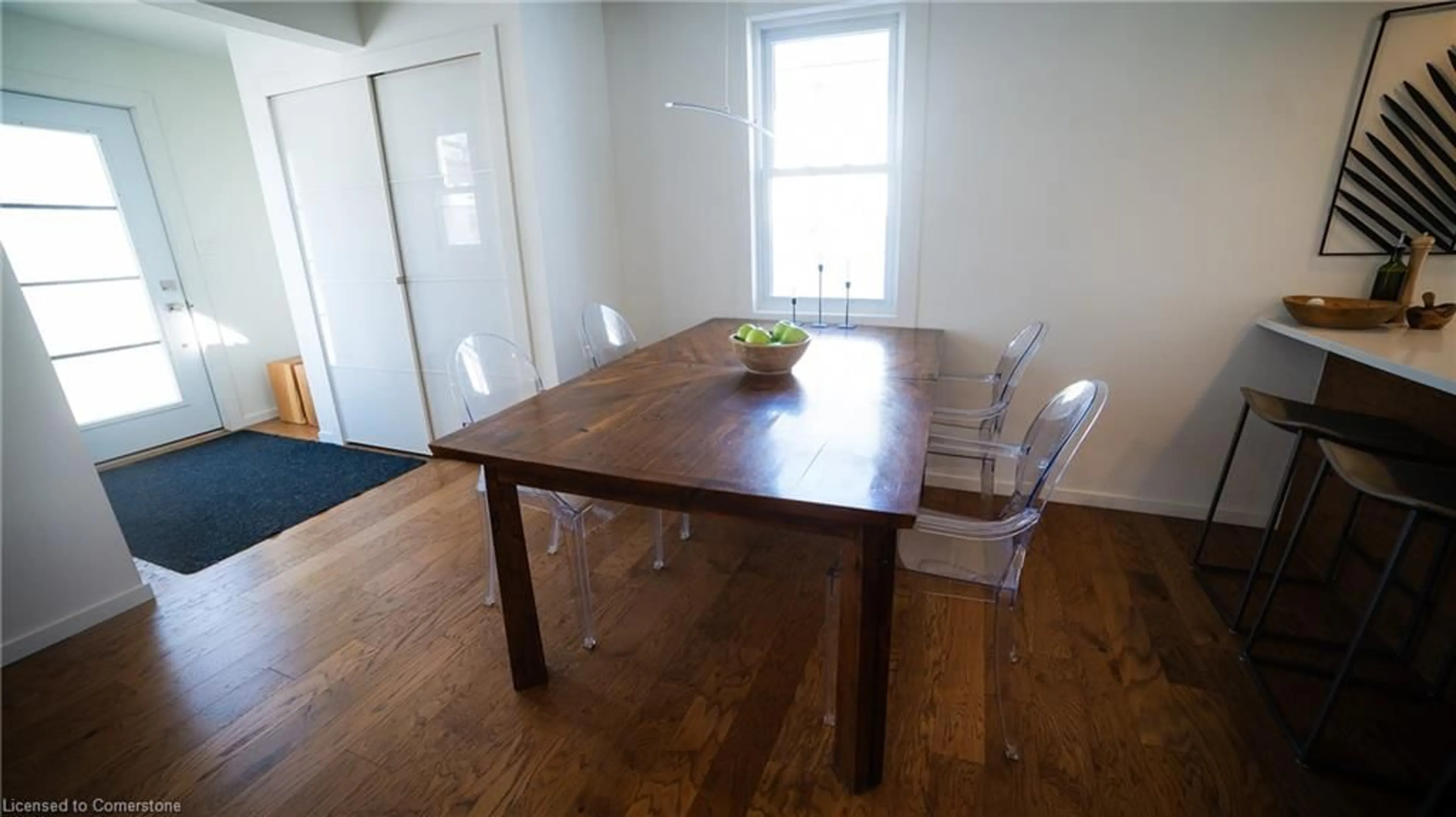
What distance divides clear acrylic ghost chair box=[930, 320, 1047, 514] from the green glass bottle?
107 centimetres

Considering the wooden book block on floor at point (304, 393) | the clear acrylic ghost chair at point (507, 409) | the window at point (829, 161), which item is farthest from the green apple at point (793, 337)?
the wooden book block on floor at point (304, 393)

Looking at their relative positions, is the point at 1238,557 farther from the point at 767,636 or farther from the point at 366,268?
the point at 366,268

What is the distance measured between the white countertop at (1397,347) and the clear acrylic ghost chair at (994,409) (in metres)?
0.79

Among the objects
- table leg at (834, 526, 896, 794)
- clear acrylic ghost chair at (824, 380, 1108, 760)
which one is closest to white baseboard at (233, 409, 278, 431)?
clear acrylic ghost chair at (824, 380, 1108, 760)

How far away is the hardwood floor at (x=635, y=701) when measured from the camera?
4.45 feet

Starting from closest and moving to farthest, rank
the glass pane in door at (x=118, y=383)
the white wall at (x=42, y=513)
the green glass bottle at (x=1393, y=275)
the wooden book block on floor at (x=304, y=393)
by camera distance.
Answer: the white wall at (x=42, y=513)
the green glass bottle at (x=1393, y=275)
the glass pane in door at (x=118, y=383)
the wooden book block on floor at (x=304, y=393)

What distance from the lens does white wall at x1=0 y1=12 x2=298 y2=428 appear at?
317cm

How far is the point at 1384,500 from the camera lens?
48.5 inches

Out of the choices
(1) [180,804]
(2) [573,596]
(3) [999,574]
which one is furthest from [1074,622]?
(1) [180,804]

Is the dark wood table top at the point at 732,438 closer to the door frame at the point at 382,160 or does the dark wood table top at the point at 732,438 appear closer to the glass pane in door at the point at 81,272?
the door frame at the point at 382,160

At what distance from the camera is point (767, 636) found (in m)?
1.86

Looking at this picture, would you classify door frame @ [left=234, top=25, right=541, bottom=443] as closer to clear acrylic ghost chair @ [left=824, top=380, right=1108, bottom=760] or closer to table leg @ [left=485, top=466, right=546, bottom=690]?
table leg @ [left=485, top=466, right=546, bottom=690]

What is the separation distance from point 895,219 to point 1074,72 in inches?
33.8

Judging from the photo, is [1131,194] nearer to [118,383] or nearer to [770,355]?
[770,355]
